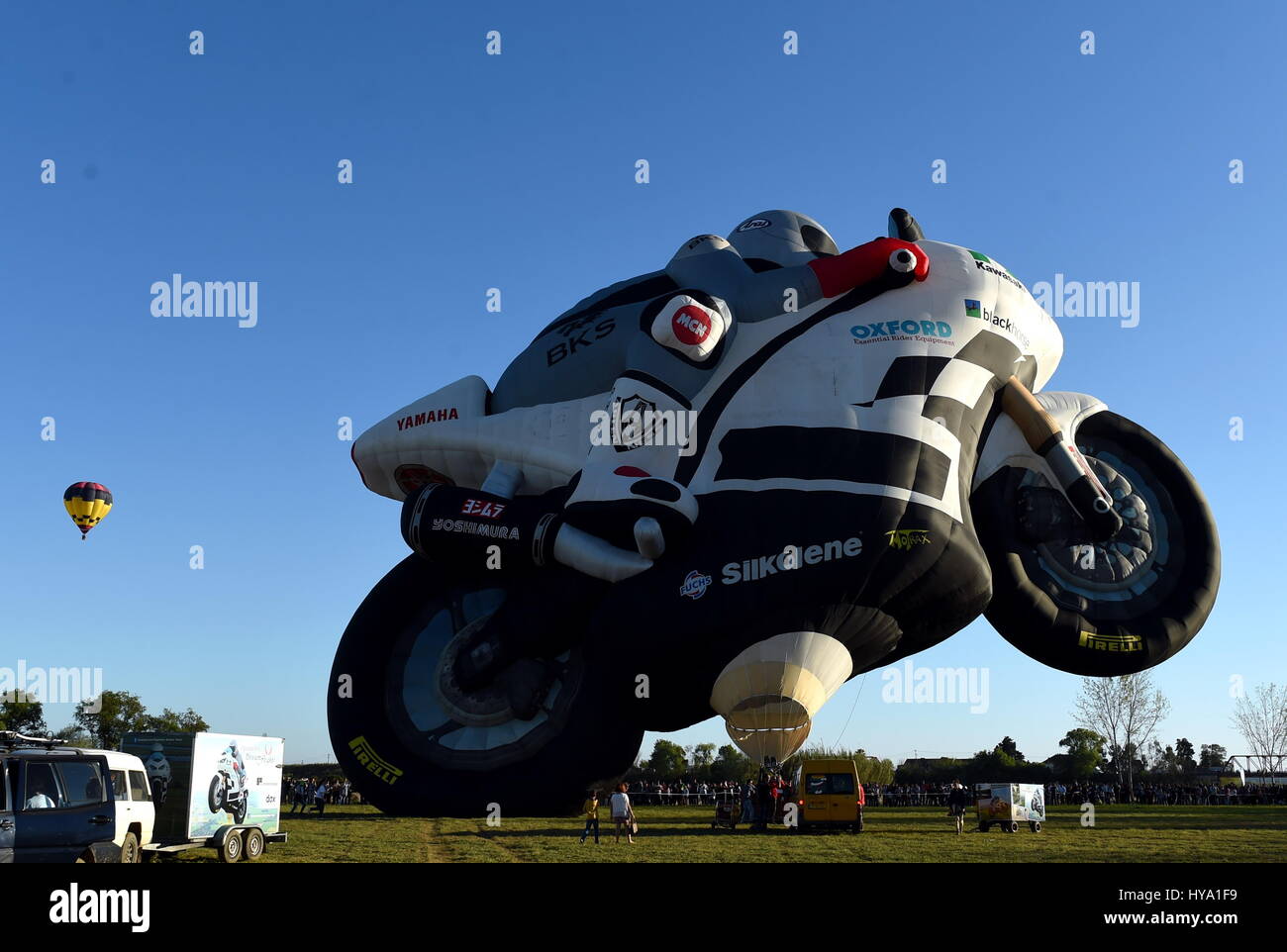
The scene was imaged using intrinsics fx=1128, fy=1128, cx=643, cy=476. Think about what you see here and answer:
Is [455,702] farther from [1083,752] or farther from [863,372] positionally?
[1083,752]

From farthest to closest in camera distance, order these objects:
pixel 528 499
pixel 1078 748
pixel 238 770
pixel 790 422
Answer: pixel 1078 748 < pixel 528 499 < pixel 790 422 < pixel 238 770

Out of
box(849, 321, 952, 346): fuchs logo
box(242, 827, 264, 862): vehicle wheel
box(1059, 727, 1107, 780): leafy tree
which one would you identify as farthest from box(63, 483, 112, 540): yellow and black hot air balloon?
box(1059, 727, 1107, 780): leafy tree

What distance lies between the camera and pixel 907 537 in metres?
18.5

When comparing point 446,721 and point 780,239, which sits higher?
point 780,239

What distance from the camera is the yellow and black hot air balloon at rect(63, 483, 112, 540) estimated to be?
108ft

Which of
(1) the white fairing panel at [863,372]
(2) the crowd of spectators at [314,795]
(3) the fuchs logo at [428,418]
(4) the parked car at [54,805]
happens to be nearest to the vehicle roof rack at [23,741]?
(4) the parked car at [54,805]

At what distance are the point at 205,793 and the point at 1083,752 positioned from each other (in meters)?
59.3

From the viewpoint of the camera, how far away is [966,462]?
67.6 ft

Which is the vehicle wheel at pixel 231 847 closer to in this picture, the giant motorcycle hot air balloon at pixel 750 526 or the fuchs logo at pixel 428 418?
the giant motorcycle hot air balloon at pixel 750 526

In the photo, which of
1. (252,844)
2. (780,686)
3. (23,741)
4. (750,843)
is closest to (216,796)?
(252,844)

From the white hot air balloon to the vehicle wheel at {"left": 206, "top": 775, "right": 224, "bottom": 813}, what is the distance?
25.4ft
